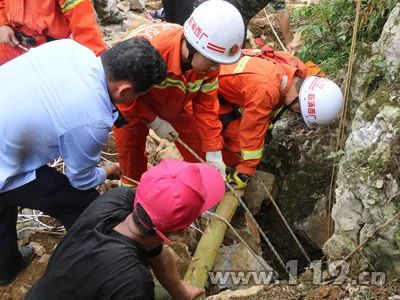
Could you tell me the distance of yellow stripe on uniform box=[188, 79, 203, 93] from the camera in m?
3.79

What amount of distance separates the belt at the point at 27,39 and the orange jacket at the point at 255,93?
4.86ft

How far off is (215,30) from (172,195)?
5.42 ft

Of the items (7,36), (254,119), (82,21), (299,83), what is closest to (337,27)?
(299,83)

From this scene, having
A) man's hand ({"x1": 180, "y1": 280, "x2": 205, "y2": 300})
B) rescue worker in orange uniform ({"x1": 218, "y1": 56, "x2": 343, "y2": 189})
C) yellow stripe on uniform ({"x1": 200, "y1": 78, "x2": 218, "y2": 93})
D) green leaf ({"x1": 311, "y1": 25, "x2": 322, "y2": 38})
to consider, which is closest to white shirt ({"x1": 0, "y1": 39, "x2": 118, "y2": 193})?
man's hand ({"x1": 180, "y1": 280, "x2": 205, "y2": 300})

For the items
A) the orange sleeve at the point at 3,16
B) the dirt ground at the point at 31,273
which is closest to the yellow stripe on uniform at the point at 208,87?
the orange sleeve at the point at 3,16

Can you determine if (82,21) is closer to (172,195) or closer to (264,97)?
(264,97)

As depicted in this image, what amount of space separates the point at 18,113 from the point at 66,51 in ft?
1.33

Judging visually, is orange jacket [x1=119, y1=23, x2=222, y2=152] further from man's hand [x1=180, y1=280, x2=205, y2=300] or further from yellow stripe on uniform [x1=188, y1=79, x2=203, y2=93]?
man's hand [x1=180, y1=280, x2=205, y2=300]

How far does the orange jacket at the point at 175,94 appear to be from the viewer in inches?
138

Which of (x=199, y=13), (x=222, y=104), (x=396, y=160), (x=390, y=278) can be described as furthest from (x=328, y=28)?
(x=390, y=278)

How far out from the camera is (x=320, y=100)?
396 centimetres

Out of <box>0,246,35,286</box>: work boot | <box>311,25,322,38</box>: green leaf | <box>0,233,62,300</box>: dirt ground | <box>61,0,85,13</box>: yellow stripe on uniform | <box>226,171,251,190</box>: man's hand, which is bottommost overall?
<box>0,233,62,300</box>: dirt ground

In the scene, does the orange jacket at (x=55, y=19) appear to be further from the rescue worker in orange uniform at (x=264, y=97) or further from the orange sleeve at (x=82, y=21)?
the rescue worker in orange uniform at (x=264, y=97)

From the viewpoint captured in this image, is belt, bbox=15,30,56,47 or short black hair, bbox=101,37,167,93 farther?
belt, bbox=15,30,56,47
